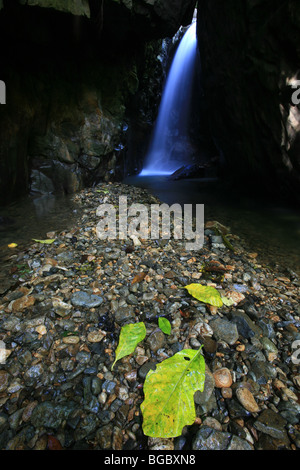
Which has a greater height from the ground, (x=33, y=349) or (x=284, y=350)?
(x=33, y=349)

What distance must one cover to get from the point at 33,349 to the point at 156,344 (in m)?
0.83

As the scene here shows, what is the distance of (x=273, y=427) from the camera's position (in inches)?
45.3

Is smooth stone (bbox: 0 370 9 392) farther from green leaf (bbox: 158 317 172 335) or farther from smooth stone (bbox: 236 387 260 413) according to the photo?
smooth stone (bbox: 236 387 260 413)

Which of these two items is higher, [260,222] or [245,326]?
[260,222]

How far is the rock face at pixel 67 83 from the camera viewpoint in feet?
14.2

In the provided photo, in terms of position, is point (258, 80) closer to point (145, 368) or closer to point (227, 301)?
point (227, 301)

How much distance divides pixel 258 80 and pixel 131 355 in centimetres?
741

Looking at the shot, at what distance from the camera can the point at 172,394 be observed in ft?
3.88

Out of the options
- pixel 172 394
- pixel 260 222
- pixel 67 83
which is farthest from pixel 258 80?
pixel 172 394

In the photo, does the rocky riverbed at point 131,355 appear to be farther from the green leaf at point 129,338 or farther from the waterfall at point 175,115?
the waterfall at point 175,115
